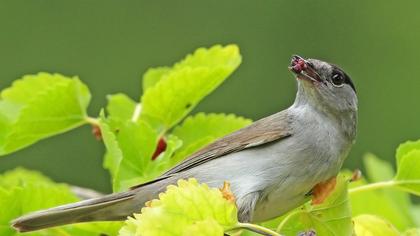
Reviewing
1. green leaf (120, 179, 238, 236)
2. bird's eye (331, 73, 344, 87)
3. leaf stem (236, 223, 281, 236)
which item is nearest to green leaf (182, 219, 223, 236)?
green leaf (120, 179, 238, 236)

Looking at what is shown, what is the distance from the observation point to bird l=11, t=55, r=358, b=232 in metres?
3.16

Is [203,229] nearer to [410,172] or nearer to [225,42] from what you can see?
[410,172]

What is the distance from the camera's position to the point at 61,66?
9305mm

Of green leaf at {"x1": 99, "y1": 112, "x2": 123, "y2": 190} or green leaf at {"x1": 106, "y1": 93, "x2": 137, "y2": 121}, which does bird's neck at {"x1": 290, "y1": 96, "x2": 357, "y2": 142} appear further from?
green leaf at {"x1": 99, "y1": 112, "x2": 123, "y2": 190}

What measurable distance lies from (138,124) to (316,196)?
22.6 inches

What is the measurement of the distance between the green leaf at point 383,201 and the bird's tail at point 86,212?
2.33 feet

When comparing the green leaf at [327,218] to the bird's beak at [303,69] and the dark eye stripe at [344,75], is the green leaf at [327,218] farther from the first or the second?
the dark eye stripe at [344,75]

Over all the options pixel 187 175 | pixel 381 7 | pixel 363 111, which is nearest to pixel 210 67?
pixel 187 175

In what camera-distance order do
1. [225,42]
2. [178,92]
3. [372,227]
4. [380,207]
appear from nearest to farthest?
[372,227], [178,92], [380,207], [225,42]

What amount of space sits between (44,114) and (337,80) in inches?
42.3

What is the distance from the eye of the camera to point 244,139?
3.46 metres

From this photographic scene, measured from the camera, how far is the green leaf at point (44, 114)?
10.2ft

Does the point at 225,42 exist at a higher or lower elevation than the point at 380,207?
higher

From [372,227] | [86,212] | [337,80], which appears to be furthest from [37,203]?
[337,80]
